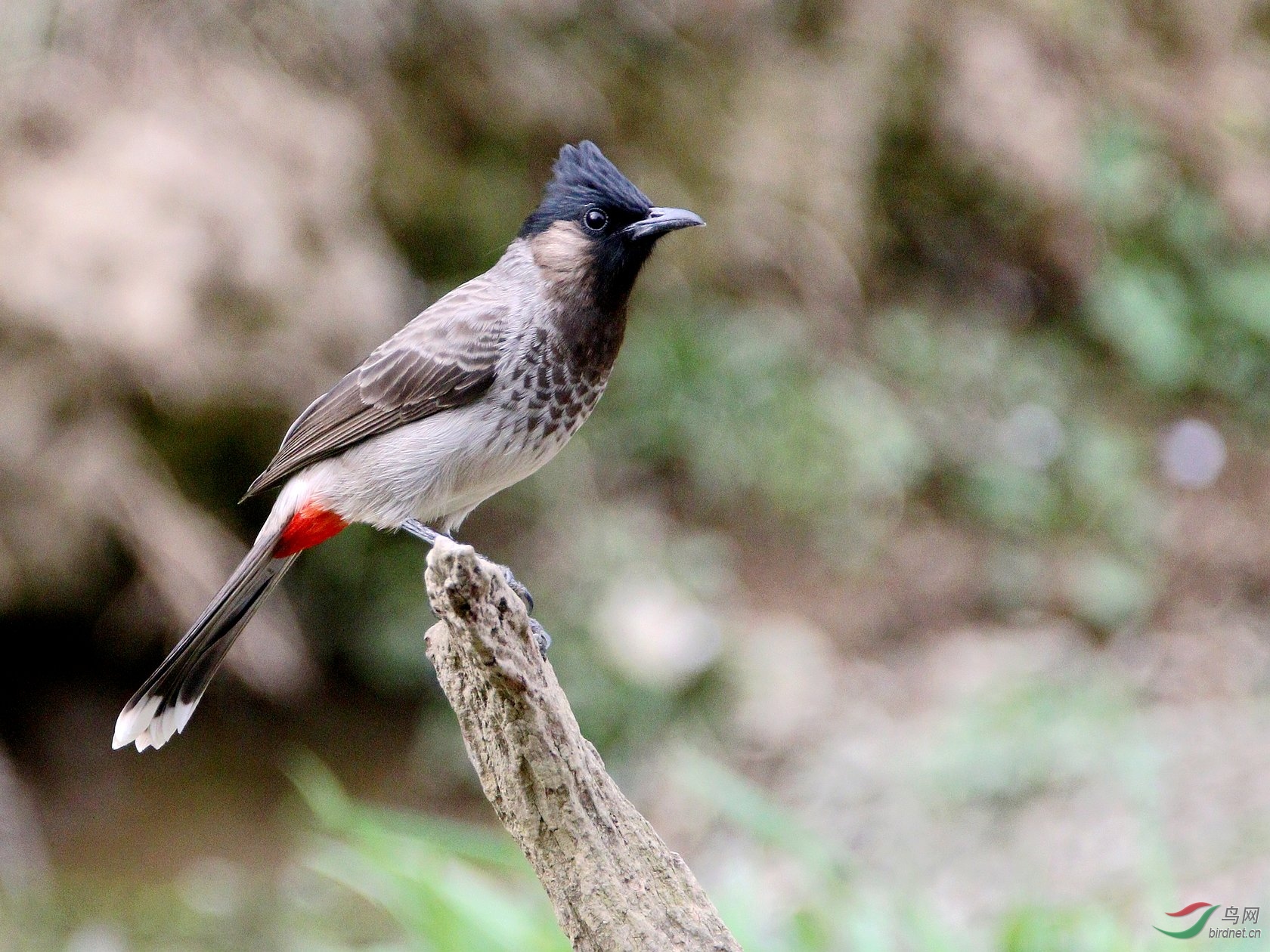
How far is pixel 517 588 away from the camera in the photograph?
2.56m

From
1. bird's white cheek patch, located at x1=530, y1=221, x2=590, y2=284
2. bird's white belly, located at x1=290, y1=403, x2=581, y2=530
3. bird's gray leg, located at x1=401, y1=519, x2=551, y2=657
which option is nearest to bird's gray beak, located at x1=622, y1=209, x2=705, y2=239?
bird's white cheek patch, located at x1=530, y1=221, x2=590, y2=284

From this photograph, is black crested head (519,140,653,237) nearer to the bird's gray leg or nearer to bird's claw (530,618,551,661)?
the bird's gray leg

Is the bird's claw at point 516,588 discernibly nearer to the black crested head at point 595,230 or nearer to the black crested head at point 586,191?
the black crested head at point 595,230

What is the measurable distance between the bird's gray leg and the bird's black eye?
0.79 metres

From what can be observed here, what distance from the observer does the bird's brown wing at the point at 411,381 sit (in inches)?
115

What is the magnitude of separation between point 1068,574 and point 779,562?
1362mm

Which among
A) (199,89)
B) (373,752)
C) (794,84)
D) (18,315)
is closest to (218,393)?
(18,315)

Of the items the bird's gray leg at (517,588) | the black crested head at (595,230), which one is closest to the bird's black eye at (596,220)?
the black crested head at (595,230)

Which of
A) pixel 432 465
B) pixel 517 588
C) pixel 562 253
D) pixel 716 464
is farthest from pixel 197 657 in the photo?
pixel 716 464

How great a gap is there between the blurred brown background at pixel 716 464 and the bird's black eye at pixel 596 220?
1.53m

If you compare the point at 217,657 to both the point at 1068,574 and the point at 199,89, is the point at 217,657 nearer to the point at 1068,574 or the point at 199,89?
the point at 199,89

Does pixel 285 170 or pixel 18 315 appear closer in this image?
pixel 18 315

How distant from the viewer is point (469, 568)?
2.02m

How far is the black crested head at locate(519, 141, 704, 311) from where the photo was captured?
2994mm
